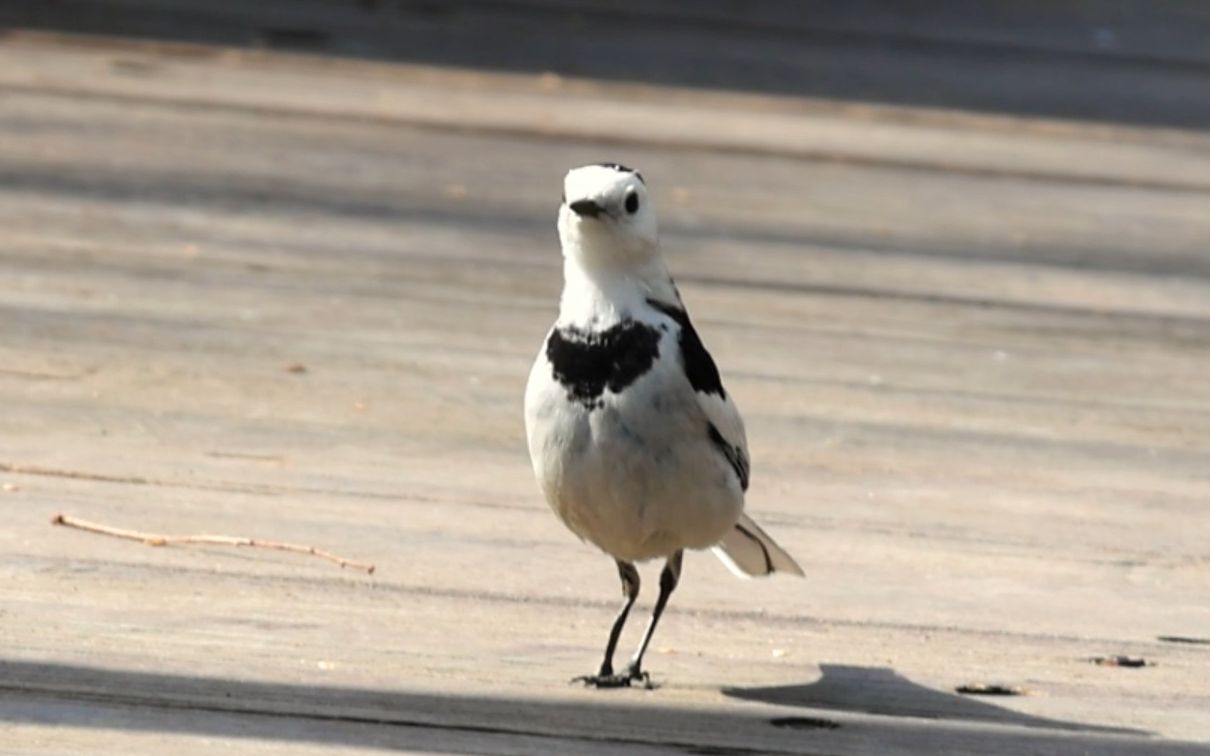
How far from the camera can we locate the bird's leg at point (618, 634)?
4.16 metres

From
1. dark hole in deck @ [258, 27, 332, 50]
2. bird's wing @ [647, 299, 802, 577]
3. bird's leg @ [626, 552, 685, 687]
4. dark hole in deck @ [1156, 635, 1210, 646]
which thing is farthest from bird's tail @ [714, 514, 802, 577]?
dark hole in deck @ [258, 27, 332, 50]

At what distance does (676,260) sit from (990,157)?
9.34ft

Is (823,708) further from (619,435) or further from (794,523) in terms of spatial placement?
(794,523)

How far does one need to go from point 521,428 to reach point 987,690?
1.98 metres

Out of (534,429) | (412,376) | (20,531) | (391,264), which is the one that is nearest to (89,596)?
(20,531)

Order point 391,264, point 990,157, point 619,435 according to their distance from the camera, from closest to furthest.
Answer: point 619,435 < point 391,264 < point 990,157

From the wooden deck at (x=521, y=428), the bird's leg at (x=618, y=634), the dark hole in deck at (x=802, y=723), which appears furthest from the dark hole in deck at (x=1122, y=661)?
the bird's leg at (x=618, y=634)

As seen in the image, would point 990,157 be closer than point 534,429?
No

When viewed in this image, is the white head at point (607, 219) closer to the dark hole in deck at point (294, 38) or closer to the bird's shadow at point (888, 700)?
the bird's shadow at point (888, 700)

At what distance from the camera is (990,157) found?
34.7 ft

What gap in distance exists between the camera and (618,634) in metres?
4.32

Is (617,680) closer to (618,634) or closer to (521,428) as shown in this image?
(618,634)

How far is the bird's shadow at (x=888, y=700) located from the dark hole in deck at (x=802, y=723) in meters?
0.10

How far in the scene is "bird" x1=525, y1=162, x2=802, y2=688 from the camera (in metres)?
4.13
